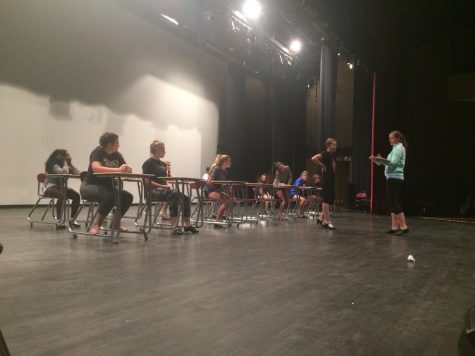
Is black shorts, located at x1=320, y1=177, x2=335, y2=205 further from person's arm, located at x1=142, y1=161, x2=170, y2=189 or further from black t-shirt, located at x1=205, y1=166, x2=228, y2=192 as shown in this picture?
person's arm, located at x1=142, y1=161, x2=170, y2=189

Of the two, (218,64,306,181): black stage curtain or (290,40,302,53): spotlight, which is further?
(218,64,306,181): black stage curtain

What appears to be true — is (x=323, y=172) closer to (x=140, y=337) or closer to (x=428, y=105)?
(x=140, y=337)

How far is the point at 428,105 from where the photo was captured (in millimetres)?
10203

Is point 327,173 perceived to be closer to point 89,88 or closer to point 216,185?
point 216,185

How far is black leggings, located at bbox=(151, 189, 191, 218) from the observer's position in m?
4.68

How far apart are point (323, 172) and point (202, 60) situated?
7.55m

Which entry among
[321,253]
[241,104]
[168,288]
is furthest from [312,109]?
[168,288]

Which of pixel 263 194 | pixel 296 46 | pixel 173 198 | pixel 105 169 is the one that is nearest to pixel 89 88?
pixel 263 194

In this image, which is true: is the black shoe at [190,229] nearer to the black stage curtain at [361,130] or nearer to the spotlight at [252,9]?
the spotlight at [252,9]

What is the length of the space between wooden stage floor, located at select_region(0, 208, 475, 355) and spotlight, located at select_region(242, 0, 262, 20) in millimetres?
6241

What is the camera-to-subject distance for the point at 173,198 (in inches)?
185

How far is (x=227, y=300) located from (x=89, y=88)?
799 centimetres

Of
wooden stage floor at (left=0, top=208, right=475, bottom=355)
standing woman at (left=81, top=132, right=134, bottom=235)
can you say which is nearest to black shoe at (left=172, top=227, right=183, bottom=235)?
standing woman at (left=81, top=132, right=134, bottom=235)

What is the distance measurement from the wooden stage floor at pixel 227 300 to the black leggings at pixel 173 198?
3.66 feet
